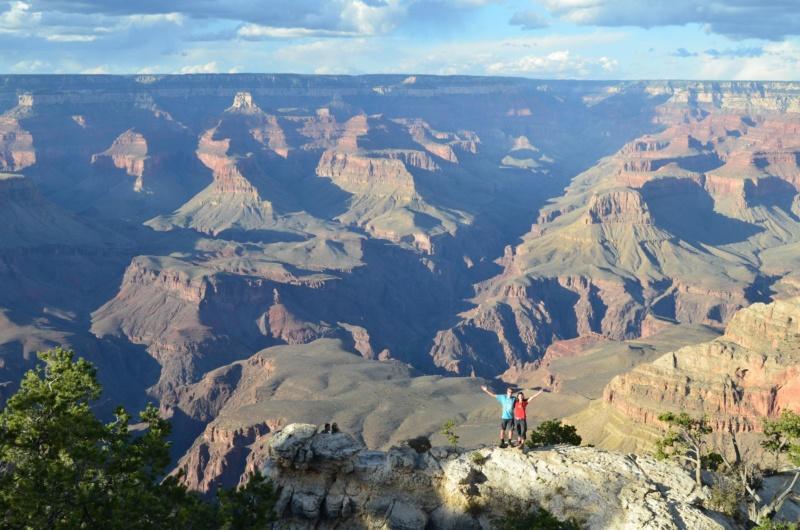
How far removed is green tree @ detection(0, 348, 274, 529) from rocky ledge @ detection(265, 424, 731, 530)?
3.21 metres

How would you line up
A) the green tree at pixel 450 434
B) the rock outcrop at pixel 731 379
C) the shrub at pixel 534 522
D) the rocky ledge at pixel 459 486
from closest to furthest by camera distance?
1. the shrub at pixel 534 522
2. the rocky ledge at pixel 459 486
3. the green tree at pixel 450 434
4. the rock outcrop at pixel 731 379

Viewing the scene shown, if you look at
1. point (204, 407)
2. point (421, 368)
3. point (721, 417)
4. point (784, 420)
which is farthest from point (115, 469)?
point (421, 368)

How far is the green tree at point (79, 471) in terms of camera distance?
→ 104 feet

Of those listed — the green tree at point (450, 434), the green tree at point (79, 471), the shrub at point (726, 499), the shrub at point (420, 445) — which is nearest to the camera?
the green tree at point (79, 471)

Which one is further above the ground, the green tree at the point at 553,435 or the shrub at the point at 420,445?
the shrub at the point at 420,445

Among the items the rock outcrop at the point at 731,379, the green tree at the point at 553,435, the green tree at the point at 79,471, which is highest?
the green tree at the point at 79,471

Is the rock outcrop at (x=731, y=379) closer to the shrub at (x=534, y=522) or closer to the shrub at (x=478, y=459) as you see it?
the shrub at (x=478, y=459)

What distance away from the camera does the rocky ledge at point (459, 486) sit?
123ft

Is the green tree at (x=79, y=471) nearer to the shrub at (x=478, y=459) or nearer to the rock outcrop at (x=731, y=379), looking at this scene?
the shrub at (x=478, y=459)

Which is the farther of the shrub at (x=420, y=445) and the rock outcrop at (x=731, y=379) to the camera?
the rock outcrop at (x=731, y=379)

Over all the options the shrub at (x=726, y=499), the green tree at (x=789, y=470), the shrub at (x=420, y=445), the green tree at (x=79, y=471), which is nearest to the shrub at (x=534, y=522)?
the shrub at (x=420, y=445)

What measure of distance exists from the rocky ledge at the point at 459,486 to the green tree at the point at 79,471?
3.21 m

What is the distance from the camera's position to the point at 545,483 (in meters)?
38.4

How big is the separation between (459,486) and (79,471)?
661 inches
